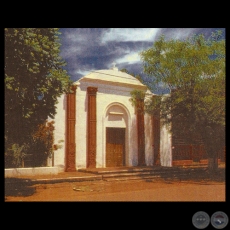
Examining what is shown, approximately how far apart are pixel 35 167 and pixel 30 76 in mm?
4112

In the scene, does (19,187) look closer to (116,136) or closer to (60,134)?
(60,134)

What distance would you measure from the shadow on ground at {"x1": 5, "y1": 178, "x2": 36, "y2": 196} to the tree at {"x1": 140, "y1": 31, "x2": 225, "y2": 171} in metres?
Answer: 5.00

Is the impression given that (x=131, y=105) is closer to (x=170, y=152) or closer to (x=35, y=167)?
(x=170, y=152)

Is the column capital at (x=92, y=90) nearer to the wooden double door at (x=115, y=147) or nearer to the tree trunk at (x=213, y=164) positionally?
the wooden double door at (x=115, y=147)

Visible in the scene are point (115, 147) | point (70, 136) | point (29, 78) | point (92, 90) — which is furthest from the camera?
point (115, 147)

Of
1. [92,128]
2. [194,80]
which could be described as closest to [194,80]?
[194,80]

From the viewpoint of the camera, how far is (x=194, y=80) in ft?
29.7

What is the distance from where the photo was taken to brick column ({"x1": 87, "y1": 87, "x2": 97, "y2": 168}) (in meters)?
11.0

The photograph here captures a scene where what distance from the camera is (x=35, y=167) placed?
30.7ft
